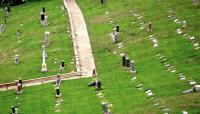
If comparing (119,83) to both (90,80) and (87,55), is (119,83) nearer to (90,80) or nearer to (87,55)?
(90,80)

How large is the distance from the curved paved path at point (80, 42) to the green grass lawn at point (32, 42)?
86cm

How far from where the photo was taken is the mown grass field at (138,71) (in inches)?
1820

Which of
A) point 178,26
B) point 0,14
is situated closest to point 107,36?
point 178,26

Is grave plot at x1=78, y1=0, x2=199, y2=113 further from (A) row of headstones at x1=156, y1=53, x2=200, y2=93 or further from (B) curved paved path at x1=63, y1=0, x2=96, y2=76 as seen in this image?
(B) curved paved path at x1=63, y1=0, x2=96, y2=76

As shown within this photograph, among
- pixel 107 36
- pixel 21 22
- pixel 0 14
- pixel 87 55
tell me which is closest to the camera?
pixel 87 55

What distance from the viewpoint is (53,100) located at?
52.1 metres

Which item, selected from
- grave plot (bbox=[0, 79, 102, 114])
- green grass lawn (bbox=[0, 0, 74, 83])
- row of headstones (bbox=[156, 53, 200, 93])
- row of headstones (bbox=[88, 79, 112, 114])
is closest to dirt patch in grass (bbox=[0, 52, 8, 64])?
green grass lawn (bbox=[0, 0, 74, 83])

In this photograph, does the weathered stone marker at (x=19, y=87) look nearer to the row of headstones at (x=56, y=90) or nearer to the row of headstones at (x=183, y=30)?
the row of headstones at (x=56, y=90)

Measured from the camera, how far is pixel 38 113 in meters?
49.1

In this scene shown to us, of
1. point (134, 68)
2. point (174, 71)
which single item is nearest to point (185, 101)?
point (174, 71)

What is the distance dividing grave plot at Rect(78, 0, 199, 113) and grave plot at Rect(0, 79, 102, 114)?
6.40ft

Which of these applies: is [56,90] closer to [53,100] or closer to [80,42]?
[53,100]

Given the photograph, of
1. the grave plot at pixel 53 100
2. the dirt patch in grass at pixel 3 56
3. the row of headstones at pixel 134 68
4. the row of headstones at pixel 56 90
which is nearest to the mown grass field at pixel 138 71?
the grave plot at pixel 53 100

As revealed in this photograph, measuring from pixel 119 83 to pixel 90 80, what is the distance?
4334 mm
